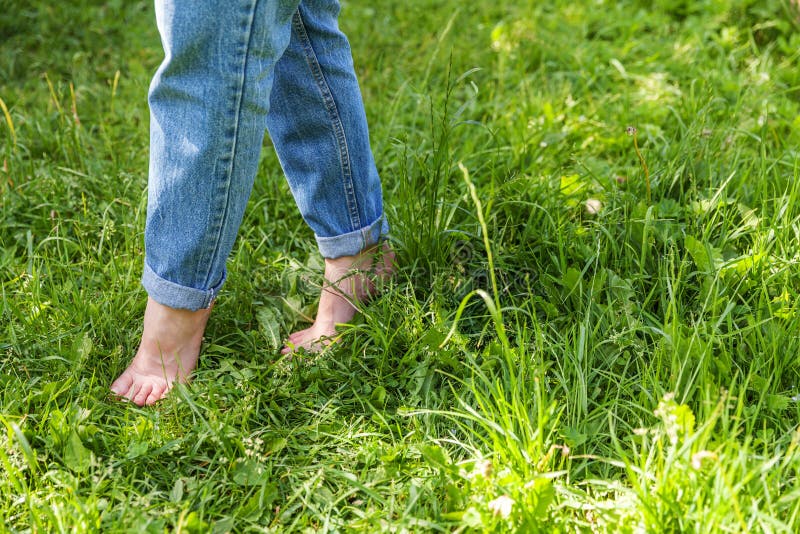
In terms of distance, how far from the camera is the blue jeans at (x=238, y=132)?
4.11 ft

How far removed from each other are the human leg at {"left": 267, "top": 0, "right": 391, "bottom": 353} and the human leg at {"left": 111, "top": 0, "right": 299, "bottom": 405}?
0.21 meters

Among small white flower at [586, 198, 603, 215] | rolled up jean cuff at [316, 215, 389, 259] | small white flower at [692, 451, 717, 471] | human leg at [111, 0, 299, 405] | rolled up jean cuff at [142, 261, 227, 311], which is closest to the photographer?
small white flower at [692, 451, 717, 471]

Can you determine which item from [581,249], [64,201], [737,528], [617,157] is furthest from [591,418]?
[64,201]

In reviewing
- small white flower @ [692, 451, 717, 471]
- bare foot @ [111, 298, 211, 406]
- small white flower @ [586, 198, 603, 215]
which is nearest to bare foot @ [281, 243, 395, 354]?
bare foot @ [111, 298, 211, 406]

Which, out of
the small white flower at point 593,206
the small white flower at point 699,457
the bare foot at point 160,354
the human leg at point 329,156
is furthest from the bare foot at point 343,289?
the small white flower at point 699,457

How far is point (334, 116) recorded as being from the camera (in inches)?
63.2

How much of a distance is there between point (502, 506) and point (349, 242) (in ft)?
2.54

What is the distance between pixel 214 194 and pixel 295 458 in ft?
1.79

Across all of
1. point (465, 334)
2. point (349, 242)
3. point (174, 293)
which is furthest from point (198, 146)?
point (465, 334)

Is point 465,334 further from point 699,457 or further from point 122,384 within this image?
point 122,384

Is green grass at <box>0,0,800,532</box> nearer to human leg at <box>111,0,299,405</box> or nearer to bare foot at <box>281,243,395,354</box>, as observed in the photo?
bare foot at <box>281,243,395,354</box>

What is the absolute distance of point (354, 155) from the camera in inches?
65.1

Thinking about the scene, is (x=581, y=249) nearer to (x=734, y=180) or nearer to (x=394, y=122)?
(x=734, y=180)

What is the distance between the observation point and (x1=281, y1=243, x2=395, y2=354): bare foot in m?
1.73
